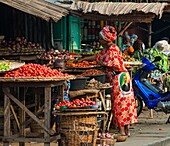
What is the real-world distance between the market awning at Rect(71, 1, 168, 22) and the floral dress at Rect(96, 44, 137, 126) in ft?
8.94

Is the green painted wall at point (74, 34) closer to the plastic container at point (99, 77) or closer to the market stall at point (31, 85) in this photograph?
the plastic container at point (99, 77)

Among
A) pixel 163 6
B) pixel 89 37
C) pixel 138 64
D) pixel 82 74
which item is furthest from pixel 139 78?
pixel 89 37

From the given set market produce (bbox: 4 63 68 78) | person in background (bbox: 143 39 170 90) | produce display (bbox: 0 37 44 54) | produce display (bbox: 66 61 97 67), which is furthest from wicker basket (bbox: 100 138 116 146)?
person in background (bbox: 143 39 170 90)

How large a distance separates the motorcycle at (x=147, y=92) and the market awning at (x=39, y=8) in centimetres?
317

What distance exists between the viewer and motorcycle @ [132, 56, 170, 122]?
14750 millimetres

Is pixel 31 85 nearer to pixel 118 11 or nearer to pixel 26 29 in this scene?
pixel 118 11

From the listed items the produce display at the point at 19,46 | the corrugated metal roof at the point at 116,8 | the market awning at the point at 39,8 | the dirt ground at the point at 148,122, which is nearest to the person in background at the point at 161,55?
the dirt ground at the point at 148,122

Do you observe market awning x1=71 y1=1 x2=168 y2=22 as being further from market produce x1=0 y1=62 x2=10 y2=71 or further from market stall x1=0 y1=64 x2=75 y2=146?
market stall x1=0 y1=64 x2=75 y2=146

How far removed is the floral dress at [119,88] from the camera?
11992mm

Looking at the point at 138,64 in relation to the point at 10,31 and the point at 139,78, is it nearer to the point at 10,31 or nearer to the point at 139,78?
the point at 139,78

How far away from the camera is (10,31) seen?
14953 millimetres

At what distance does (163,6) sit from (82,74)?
356cm

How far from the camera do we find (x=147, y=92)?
1495cm

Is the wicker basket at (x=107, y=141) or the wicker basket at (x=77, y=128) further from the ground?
the wicker basket at (x=77, y=128)
